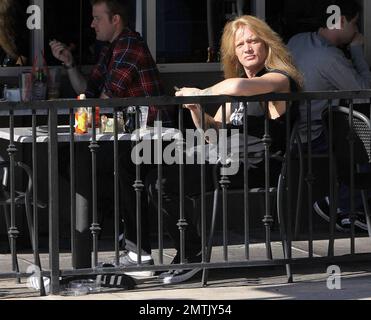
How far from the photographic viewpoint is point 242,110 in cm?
771

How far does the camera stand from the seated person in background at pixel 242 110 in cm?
768

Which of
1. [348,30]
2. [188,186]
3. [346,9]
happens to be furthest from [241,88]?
[346,9]

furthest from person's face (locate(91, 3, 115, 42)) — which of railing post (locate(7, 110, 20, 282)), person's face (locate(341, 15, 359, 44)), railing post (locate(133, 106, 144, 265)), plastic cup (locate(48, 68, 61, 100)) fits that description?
person's face (locate(341, 15, 359, 44))

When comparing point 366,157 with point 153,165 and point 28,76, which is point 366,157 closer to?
point 153,165

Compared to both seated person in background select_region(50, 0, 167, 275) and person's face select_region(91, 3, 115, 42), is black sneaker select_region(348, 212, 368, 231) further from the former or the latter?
person's face select_region(91, 3, 115, 42)

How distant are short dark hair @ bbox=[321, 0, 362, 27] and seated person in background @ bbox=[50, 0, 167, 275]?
5.41ft

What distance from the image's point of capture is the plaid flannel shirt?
855 cm

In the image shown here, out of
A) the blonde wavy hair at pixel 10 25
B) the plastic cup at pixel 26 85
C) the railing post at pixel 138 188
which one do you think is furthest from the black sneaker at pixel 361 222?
the blonde wavy hair at pixel 10 25

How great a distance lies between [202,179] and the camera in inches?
296

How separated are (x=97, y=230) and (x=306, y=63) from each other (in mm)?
2565

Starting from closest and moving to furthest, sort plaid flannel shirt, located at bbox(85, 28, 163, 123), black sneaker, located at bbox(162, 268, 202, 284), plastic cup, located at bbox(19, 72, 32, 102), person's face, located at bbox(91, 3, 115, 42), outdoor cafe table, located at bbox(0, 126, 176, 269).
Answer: outdoor cafe table, located at bbox(0, 126, 176, 269)
black sneaker, located at bbox(162, 268, 202, 284)
plaid flannel shirt, located at bbox(85, 28, 163, 123)
person's face, located at bbox(91, 3, 115, 42)
plastic cup, located at bbox(19, 72, 32, 102)

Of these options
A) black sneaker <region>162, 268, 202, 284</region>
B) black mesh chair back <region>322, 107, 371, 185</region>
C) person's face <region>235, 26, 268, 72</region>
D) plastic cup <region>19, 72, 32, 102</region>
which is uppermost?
person's face <region>235, 26, 268, 72</region>

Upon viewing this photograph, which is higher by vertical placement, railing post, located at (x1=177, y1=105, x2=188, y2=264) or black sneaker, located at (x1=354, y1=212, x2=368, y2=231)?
railing post, located at (x1=177, y1=105, x2=188, y2=264)

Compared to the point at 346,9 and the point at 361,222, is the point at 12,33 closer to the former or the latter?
the point at 346,9
